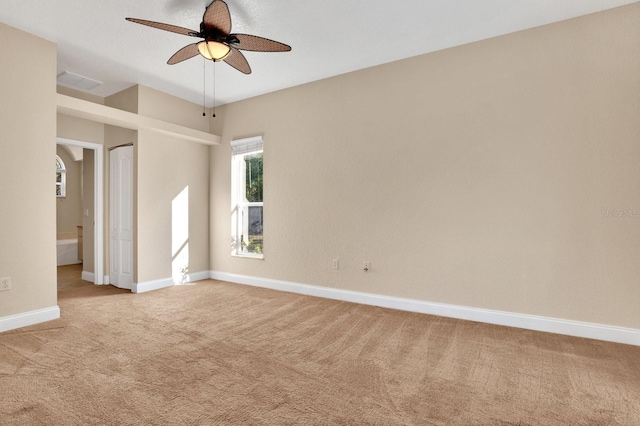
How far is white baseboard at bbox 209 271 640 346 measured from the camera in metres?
2.84

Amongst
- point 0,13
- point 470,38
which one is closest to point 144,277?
point 0,13

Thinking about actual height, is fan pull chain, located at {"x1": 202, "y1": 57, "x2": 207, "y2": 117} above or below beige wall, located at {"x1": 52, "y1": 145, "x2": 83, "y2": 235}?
above

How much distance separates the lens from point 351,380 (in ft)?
7.20

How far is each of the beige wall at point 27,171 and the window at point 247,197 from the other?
2.36 meters

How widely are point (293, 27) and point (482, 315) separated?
11.6 feet

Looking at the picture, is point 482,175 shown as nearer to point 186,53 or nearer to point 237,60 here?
point 237,60

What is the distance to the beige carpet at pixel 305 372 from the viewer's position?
72.0 inches

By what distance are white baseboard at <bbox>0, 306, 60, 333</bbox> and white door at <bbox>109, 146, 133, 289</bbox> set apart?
1.25 m

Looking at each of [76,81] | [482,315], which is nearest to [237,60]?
[76,81]

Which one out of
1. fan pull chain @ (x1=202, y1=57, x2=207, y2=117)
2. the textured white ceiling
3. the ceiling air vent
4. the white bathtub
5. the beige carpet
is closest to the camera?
the beige carpet

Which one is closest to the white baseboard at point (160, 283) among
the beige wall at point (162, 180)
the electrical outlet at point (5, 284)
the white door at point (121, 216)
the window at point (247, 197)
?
the beige wall at point (162, 180)

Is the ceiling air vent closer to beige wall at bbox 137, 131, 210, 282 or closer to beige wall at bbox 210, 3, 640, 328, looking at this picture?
beige wall at bbox 137, 131, 210, 282

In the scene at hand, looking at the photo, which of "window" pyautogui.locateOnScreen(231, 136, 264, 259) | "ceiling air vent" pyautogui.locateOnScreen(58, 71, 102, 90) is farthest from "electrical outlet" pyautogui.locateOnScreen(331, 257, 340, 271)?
"ceiling air vent" pyautogui.locateOnScreen(58, 71, 102, 90)

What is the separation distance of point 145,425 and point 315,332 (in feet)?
5.40
